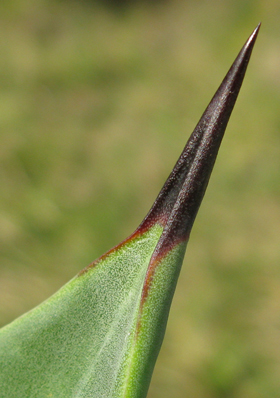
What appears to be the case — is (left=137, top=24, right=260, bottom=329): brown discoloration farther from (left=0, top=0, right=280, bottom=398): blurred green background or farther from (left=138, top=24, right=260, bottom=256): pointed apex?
(left=0, top=0, right=280, bottom=398): blurred green background

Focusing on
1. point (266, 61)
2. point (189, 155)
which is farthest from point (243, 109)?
point (189, 155)

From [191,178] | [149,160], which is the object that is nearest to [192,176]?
[191,178]

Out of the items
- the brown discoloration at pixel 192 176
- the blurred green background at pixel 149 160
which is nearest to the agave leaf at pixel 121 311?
the brown discoloration at pixel 192 176

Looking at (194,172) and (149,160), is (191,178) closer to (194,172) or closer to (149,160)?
(194,172)

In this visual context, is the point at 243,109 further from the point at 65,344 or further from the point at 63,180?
the point at 65,344

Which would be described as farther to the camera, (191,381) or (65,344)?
(191,381)

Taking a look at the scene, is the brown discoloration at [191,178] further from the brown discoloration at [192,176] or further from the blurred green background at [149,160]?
the blurred green background at [149,160]
